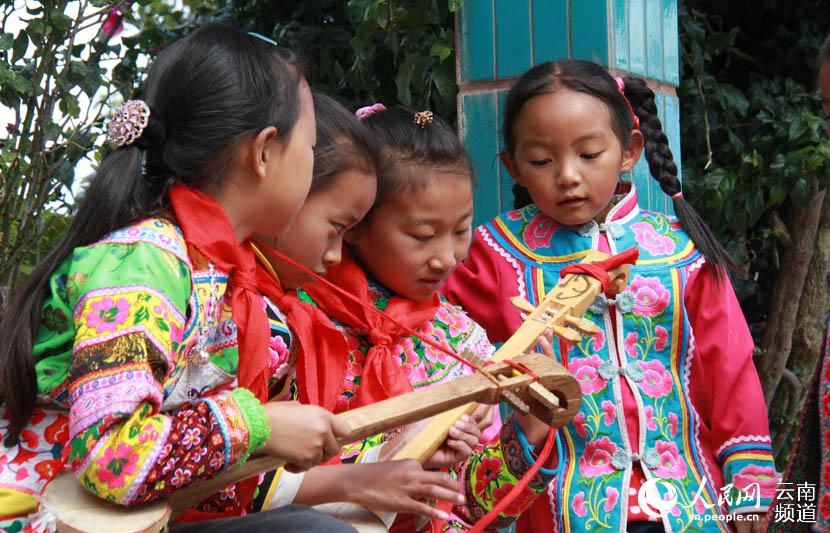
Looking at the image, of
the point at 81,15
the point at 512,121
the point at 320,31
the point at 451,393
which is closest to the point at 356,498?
the point at 451,393

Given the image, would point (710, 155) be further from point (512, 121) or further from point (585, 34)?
point (512, 121)

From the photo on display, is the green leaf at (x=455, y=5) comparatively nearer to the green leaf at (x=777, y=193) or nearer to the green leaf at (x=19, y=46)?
the green leaf at (x=19, y=46)

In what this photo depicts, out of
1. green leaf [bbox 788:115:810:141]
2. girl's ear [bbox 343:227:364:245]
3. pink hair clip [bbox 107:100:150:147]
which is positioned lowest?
green leaf [bbox 788:115:810:141]

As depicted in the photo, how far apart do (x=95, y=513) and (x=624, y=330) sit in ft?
4.19

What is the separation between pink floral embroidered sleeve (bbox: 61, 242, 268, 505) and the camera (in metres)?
1.33

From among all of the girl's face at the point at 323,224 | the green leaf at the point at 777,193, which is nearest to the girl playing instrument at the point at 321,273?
the girl's face at the point at 323,224

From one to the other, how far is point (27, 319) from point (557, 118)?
1.22 meters

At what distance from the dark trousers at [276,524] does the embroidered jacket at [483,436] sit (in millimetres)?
355

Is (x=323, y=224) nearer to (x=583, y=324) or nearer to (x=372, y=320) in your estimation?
(x=372, y=320)

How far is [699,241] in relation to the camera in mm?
2361

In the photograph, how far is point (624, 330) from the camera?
229 cm

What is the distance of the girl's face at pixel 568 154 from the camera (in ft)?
7.45

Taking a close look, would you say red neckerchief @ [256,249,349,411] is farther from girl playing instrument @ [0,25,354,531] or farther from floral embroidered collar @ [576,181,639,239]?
floral embroidered collar @ [576,181,639,239]

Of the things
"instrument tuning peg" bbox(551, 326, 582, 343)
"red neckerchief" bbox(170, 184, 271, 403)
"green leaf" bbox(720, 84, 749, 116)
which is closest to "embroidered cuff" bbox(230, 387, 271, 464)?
"red neckerchief" bbox(170, 184, 271, 403)
